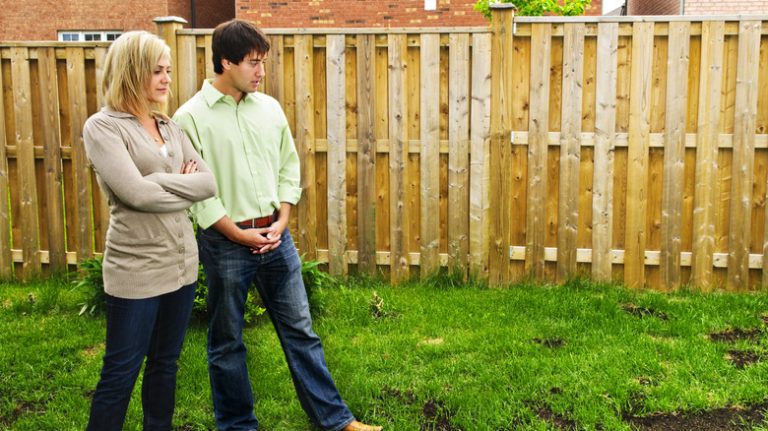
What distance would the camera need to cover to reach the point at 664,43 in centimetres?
607

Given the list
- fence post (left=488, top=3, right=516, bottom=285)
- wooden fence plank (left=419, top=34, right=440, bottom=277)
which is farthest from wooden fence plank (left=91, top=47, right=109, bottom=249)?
fence post (left=488, top=3, right=516, bottom=285)

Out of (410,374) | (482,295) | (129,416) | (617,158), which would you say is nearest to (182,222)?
(129,416)

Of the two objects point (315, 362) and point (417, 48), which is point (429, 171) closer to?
point (417, 48)

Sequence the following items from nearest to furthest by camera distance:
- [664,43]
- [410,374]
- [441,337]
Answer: [410,374] < [441,337] < [664,43]

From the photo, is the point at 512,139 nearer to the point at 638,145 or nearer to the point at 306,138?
the point at 638,145

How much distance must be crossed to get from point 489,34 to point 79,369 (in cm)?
366

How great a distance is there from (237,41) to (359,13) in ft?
47.0

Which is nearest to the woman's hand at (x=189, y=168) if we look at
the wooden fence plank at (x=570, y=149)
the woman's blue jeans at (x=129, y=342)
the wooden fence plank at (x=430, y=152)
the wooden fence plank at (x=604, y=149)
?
the woman's blue jeans at (x=129, y=342)

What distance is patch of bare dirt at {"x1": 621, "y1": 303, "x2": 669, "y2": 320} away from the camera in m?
5.54

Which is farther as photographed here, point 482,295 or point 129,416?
point 482,295

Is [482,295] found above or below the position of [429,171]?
below

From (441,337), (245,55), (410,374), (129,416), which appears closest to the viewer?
(245,55)

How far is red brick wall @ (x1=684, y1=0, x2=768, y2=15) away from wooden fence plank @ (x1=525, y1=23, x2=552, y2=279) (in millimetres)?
8333

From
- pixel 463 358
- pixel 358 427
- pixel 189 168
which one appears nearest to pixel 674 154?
pixel 463 358
